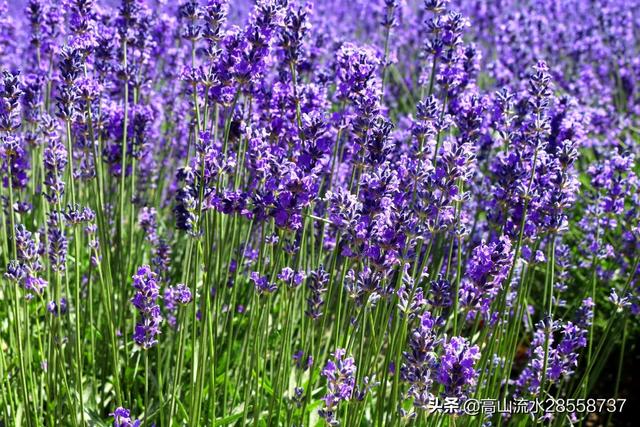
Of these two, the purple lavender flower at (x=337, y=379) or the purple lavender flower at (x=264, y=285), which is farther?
the purple lavender flower at (x=264, y=285)

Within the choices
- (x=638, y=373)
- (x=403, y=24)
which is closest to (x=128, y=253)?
(x=638, y=373)

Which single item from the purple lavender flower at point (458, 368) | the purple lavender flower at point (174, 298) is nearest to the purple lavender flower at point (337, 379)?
the purple lavender flower at point (458, 368)

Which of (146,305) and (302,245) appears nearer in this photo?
(146,305)

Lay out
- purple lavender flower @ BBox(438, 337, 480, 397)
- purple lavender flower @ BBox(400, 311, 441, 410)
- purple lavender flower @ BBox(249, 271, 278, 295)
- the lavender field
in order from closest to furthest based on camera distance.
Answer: purple lavender flower @ BBox(438, 337, 480, 397), purple lavender flower @ BBox(400, 311, 441, 410), the lavender field, purple lavender flower @ BBox(249, 271, 278, 295)

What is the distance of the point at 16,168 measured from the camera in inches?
118

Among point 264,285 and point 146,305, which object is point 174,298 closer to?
point 146,305

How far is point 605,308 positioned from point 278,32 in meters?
2.62

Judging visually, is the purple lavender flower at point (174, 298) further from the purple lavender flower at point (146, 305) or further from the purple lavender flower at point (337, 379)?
the purple lavender flower at point (337, 379)

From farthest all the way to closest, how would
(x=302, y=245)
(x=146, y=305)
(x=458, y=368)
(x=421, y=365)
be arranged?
(x=302, y=245) → (x=146, y=305) → (x=421, y=365) → (x=458, y=368)

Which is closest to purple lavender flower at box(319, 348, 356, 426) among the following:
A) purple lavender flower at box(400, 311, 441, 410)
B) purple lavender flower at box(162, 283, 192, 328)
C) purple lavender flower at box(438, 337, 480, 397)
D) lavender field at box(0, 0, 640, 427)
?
lavender field at box(0, 0, 640, 427)

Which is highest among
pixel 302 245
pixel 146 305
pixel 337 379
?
pixel 302 245

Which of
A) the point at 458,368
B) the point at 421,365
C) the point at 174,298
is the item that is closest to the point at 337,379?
the point at 421,365

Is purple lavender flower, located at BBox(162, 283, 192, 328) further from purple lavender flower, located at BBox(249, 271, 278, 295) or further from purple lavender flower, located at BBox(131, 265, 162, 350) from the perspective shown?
purple lavender flower, located at BBox(249, 271, 278, 295)

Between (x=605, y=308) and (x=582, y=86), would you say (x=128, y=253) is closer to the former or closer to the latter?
(x=605, y=308)
